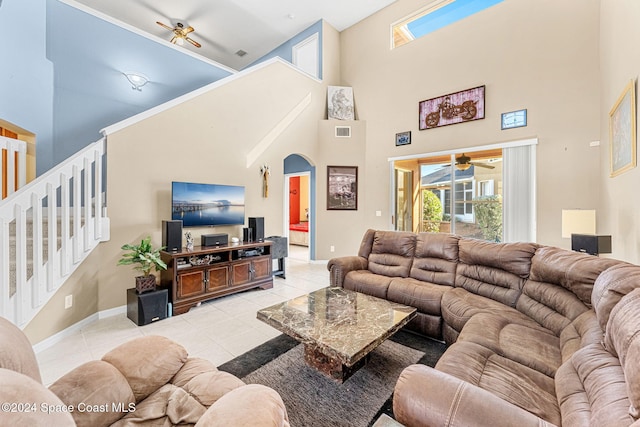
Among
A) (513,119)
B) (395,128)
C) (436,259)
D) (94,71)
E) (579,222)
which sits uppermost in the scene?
(94,71)

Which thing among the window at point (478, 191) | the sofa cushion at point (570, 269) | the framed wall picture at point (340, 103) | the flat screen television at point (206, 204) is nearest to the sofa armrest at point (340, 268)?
the sofa cushion at point (570, 269)

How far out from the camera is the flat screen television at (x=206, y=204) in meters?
3.68

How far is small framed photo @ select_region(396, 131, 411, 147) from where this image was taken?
5.20 m

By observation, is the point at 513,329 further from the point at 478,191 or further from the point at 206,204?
the point at 206,204

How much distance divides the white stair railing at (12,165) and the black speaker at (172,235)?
6.21ft

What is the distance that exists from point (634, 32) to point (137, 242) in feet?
17.8

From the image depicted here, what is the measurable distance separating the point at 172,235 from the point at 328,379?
257 centimetres

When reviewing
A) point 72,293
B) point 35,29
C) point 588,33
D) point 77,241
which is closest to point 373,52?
point 588,33

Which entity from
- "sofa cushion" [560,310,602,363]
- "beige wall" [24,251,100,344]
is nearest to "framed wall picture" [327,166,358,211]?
"beige wall" [24,251,100,344]

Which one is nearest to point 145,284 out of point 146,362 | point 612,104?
point 146,362

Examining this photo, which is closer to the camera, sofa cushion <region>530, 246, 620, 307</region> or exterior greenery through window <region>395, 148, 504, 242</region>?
sofa cushion <region>530, 246, 620, 307</region>

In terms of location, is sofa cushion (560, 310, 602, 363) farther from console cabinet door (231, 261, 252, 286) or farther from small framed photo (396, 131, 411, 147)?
small framed photo (396, 131, 411, 147)

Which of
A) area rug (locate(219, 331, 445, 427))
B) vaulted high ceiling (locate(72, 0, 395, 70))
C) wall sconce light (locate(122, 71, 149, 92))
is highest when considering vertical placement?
vaulted high ceiling (locate(72, 0, 395, 70))

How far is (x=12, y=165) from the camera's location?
3312 millimetres
